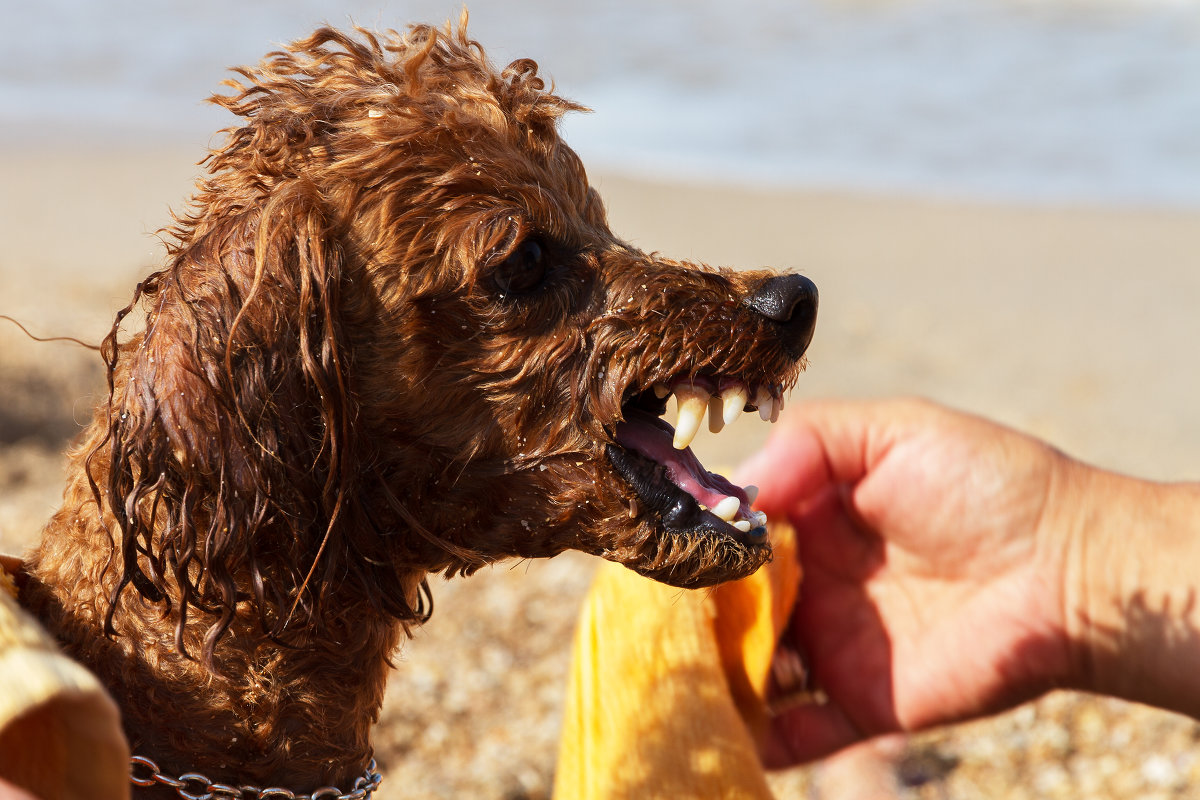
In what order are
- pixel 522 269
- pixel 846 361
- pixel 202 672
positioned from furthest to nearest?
pixel 846 361 → pixel 522 269 → pixel 202 672

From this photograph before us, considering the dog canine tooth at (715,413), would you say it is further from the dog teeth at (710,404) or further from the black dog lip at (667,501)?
the black dog lip at (667,501)

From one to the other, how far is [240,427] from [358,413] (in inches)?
8.9

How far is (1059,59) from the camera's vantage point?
1346 centimetres

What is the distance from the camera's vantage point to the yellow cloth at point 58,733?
5.21 ft

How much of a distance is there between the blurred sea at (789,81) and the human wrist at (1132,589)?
7.58m

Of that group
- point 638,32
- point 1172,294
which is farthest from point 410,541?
point 638,32

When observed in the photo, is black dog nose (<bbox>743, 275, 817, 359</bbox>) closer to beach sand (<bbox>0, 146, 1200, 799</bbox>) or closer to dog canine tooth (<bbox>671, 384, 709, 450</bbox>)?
dog canine tooth (<bbox>671, 384, 709, 450</bbox>)

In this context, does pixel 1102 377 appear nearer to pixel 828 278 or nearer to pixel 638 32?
pixel 828 278

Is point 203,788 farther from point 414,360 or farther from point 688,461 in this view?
point 688,461

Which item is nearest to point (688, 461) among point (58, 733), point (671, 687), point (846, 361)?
point (671, 687)

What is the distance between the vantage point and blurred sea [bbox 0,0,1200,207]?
440 inches

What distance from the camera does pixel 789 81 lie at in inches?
517

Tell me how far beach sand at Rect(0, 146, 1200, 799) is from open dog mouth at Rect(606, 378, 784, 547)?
68 centimetres

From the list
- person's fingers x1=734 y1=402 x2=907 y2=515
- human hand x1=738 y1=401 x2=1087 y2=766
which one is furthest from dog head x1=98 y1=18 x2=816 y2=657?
human hand x1=738 y1=401 x2=1087 y2=766
